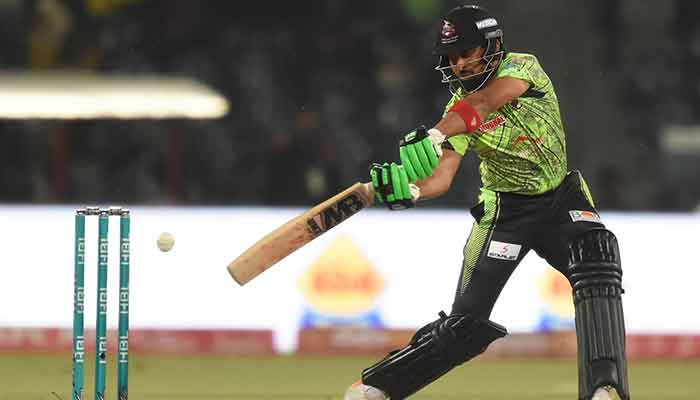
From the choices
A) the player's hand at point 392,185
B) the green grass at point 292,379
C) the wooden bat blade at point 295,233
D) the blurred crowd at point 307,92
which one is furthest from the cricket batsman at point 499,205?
the blurred crowd at point 307,92

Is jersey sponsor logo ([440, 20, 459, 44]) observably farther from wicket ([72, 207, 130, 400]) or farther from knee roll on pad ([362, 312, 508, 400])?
wicket ([72, 207, 130, 400])

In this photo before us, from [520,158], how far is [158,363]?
380 centimetres

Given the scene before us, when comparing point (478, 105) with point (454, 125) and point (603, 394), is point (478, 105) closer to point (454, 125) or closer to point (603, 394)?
point (454, 125)

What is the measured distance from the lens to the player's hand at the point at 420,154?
489 centimetres

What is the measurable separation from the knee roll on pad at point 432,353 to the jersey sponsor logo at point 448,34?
3.38 feet

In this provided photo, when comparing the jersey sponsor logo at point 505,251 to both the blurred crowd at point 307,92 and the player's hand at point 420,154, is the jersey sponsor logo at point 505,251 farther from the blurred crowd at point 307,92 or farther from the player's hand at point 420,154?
the blurred crowd at point 307,92

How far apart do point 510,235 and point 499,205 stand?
12 centimetres

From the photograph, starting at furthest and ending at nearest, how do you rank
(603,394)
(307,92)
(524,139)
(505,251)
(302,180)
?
1. (307,92)
2. (302,180)
3. (505,251)
4. (524,139)
5. (603,394)

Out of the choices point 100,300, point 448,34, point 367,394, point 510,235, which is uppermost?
point 448,34

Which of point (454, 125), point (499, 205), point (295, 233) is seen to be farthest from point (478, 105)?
point (295, 233)

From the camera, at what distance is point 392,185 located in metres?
4.95

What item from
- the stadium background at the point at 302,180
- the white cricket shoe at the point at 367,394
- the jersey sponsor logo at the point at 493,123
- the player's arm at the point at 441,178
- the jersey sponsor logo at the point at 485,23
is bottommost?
the white cricket shoe at the point at 367,394

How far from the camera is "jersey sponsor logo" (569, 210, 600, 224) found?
17.7 feet

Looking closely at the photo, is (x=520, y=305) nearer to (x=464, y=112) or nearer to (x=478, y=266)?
(x=478, y=266)
